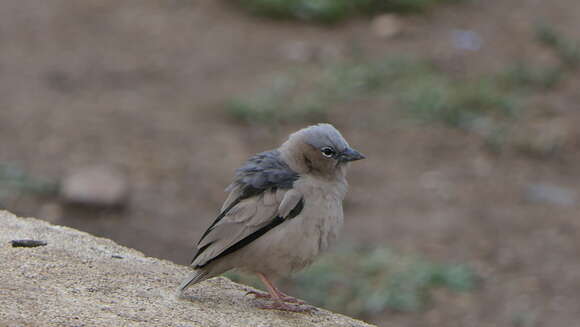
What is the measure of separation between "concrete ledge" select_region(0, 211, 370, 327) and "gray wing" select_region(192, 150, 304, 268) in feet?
0.86

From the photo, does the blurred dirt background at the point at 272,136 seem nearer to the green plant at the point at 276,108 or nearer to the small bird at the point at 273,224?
the green plant at the point at 276,108

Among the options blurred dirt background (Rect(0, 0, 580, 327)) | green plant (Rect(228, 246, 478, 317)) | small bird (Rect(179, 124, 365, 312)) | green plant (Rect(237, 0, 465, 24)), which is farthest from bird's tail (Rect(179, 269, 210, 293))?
green plant (Rect(237, 0, 465, 24))

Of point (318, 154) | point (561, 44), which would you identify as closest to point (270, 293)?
point (318, 154)

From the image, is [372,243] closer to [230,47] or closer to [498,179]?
[498,179]

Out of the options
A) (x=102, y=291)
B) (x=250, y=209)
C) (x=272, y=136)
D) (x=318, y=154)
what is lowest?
(x=102, y=291)

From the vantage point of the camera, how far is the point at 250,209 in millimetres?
4758

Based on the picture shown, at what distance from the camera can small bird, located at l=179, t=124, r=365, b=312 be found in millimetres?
4691

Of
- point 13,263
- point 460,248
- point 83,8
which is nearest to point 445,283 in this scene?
point 460,248

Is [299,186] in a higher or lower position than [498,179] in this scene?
lower

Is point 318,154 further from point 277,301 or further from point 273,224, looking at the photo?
point 277,301

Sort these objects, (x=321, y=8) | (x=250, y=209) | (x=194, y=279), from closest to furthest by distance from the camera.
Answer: (x=194, y=279) → (x=250, y=209) → (x=321, y=8)

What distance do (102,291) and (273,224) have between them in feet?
2.78

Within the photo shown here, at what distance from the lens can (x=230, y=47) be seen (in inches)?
467

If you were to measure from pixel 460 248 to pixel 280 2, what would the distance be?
5.18 m
